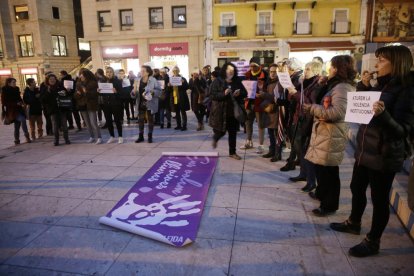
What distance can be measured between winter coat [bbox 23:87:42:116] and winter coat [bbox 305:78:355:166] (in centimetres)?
826

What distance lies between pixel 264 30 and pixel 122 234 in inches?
969

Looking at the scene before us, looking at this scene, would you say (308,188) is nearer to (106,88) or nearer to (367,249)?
(367,249)

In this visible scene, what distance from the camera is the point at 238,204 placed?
4.24 metres

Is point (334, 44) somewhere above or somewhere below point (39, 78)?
above

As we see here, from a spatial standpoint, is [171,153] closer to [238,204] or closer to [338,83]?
[238,204]

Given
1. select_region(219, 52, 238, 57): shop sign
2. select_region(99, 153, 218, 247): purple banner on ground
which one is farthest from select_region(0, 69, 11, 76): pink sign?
select_region(99, 153, 218, 247): purple banner on ground

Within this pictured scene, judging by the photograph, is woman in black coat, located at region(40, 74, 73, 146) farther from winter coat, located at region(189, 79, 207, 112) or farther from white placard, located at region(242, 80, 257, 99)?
white placard, located at region(242, 80, 257, 99)

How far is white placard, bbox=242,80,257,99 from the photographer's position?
6121 mm

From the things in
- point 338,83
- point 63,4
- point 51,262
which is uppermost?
point 63,4

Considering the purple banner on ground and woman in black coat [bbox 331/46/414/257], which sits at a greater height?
woman in black coat [bbox 331/46/414/257]

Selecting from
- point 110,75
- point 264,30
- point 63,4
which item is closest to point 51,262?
point 110,75

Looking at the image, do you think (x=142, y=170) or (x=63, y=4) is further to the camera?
(x=63, y=4)

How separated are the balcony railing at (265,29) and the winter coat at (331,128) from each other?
23208mm

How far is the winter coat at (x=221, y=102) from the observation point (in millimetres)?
6004
